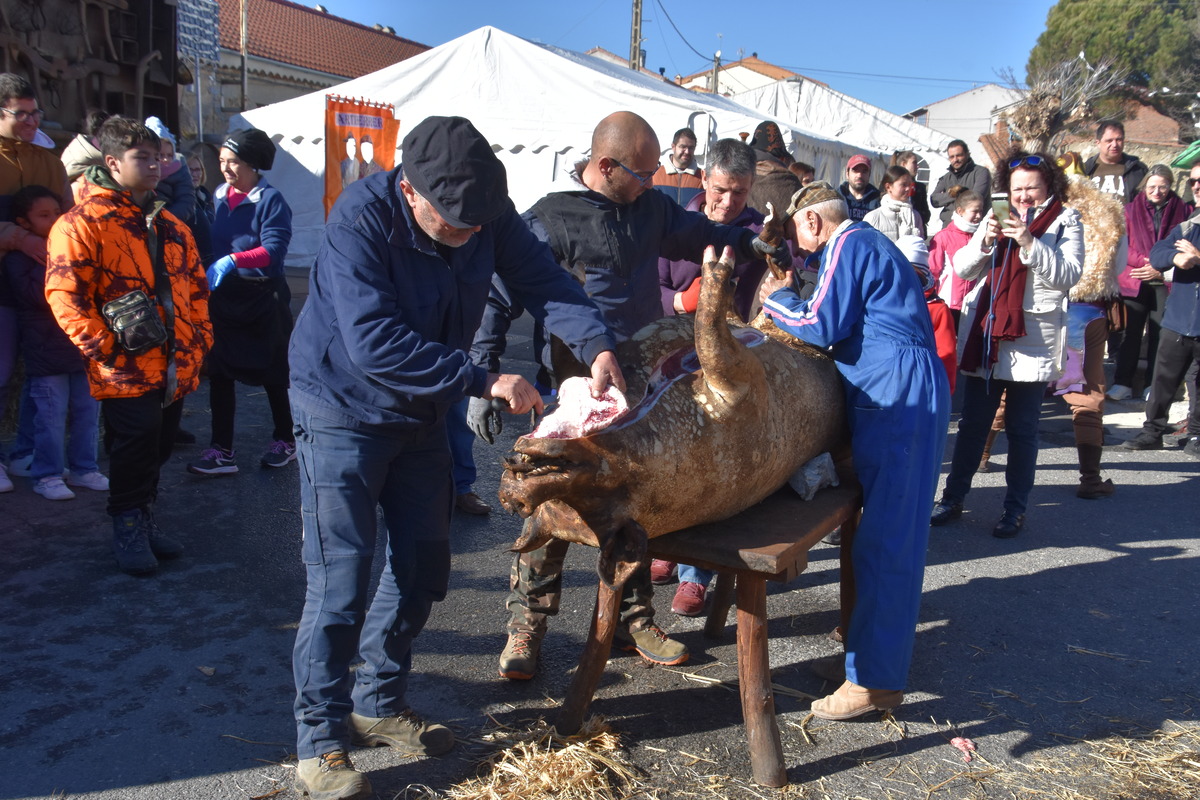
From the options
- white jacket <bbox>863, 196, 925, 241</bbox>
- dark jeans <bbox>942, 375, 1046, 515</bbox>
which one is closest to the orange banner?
white jacket <bbox>863, 196, 925, 241</bbox>

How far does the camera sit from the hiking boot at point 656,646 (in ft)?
11.2

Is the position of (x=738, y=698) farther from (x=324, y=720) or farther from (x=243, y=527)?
(x=243, y=527)

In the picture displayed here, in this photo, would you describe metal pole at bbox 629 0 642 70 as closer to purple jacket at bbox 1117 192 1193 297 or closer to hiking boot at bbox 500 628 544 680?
purple jacket at bbox 1117 192 1193 297

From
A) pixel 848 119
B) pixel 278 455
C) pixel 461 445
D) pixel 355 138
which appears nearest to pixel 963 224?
pixel 461 445

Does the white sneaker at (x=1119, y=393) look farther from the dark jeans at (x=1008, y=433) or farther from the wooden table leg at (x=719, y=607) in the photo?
the wooden table leg at (x=719, y=607)

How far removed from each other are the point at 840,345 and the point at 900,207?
4525 millimetres

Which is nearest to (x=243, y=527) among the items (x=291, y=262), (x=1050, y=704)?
(x=1050, y=704)

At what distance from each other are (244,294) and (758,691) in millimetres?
3999

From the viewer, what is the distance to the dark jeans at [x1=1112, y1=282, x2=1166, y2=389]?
838 centimetres

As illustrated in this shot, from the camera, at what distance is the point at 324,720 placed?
→ 8.21 feet

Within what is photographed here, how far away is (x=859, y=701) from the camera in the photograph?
3043 mm

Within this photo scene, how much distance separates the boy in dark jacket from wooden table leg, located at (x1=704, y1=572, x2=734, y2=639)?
343cm

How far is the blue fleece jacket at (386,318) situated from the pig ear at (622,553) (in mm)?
544

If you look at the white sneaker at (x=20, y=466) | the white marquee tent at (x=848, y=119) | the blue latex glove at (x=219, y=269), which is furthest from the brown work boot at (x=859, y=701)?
the white marquee tent at (x=848, y=119)
